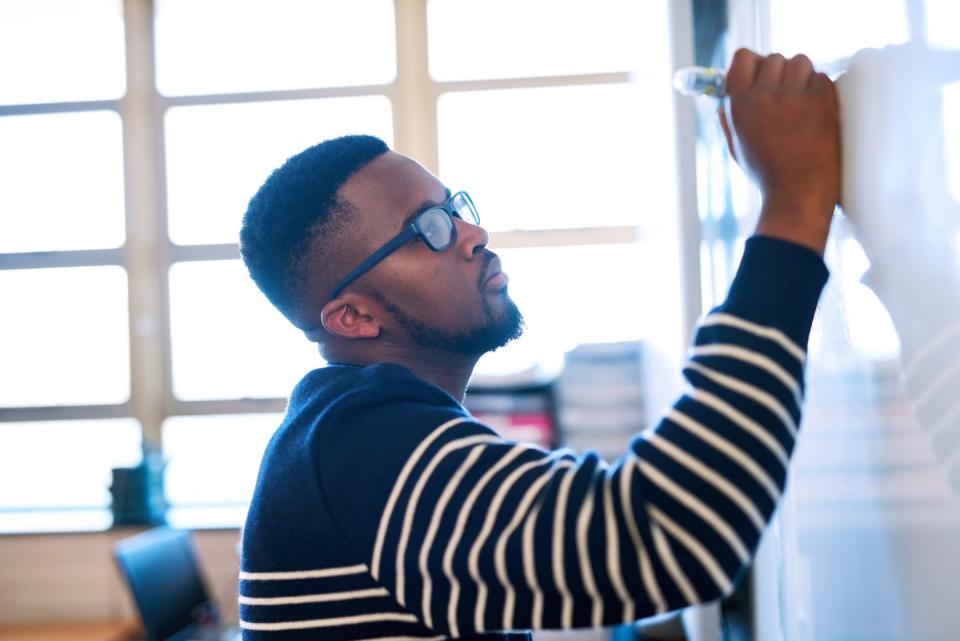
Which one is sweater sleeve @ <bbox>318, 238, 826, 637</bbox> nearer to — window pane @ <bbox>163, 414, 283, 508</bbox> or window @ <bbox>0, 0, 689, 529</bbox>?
window @ <bbox>0, 0, 689, 529</bbox>

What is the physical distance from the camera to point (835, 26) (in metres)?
0.69

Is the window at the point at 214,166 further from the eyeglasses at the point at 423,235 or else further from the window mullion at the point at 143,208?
the eyeglasses at the point at 423,235

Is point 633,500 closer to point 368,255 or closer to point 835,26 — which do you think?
point 835,26

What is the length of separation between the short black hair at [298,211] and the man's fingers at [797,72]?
52 centimetres

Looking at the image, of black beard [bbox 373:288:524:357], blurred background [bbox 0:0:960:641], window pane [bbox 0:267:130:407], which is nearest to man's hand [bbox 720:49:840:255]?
black beard [bbox 373:288:524:357]

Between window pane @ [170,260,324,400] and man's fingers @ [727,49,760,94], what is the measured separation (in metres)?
2.98

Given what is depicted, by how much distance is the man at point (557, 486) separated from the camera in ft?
1.94

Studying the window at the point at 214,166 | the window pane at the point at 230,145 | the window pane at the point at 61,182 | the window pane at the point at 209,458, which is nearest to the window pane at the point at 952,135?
the window at the point at 214,166

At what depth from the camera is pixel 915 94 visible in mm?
535

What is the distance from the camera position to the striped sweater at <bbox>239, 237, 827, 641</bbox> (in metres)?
0.59

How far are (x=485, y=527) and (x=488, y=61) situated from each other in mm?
3151

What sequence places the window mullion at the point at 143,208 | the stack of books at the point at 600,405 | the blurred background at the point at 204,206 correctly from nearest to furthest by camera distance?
the stack of books at the point at 600,405 → the blurred background at the point at 204,206 → the window mullion at the point at 143,208

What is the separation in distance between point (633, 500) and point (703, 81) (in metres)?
0.34

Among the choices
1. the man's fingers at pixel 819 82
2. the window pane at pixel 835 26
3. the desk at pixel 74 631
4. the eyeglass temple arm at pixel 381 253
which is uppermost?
the window pane at pixel 835 26
